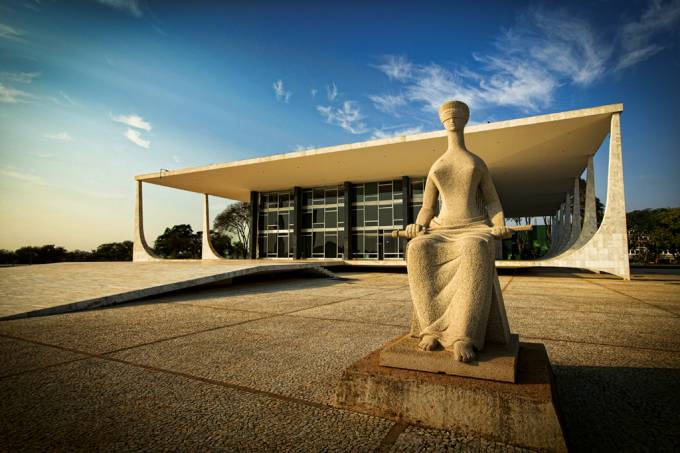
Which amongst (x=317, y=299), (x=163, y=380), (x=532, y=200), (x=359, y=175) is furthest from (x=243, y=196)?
(x=163, y=380)

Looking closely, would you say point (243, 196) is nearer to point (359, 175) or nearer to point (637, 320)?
point (359, 175)

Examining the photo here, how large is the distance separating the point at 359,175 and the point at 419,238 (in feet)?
69.4

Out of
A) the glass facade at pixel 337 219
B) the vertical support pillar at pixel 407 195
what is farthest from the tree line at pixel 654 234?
the vertical support pillar at pixel 407 195

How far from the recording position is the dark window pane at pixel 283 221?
28222 mm

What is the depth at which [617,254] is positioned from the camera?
1448cm

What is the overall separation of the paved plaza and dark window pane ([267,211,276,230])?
73.6 feet

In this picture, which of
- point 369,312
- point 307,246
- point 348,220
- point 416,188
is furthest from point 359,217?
point 369,312

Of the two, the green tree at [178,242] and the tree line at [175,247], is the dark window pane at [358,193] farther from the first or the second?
the green tree at [178,242]

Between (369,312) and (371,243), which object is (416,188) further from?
(369,312)

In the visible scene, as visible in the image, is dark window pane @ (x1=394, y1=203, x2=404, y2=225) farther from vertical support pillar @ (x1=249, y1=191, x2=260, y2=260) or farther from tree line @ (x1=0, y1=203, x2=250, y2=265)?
tree line @ (x1=0, y1=203, x2=250, y2=265)

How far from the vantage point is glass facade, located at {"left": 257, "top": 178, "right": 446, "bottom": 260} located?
24266 millimetres

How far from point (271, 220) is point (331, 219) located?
584 cm

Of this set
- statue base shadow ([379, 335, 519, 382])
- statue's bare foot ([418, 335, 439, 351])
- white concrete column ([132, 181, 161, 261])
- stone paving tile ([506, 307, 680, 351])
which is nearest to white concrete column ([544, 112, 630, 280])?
stone paving tile ([506, 307, 680, 351])

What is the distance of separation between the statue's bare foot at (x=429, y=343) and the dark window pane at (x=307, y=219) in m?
24.9
